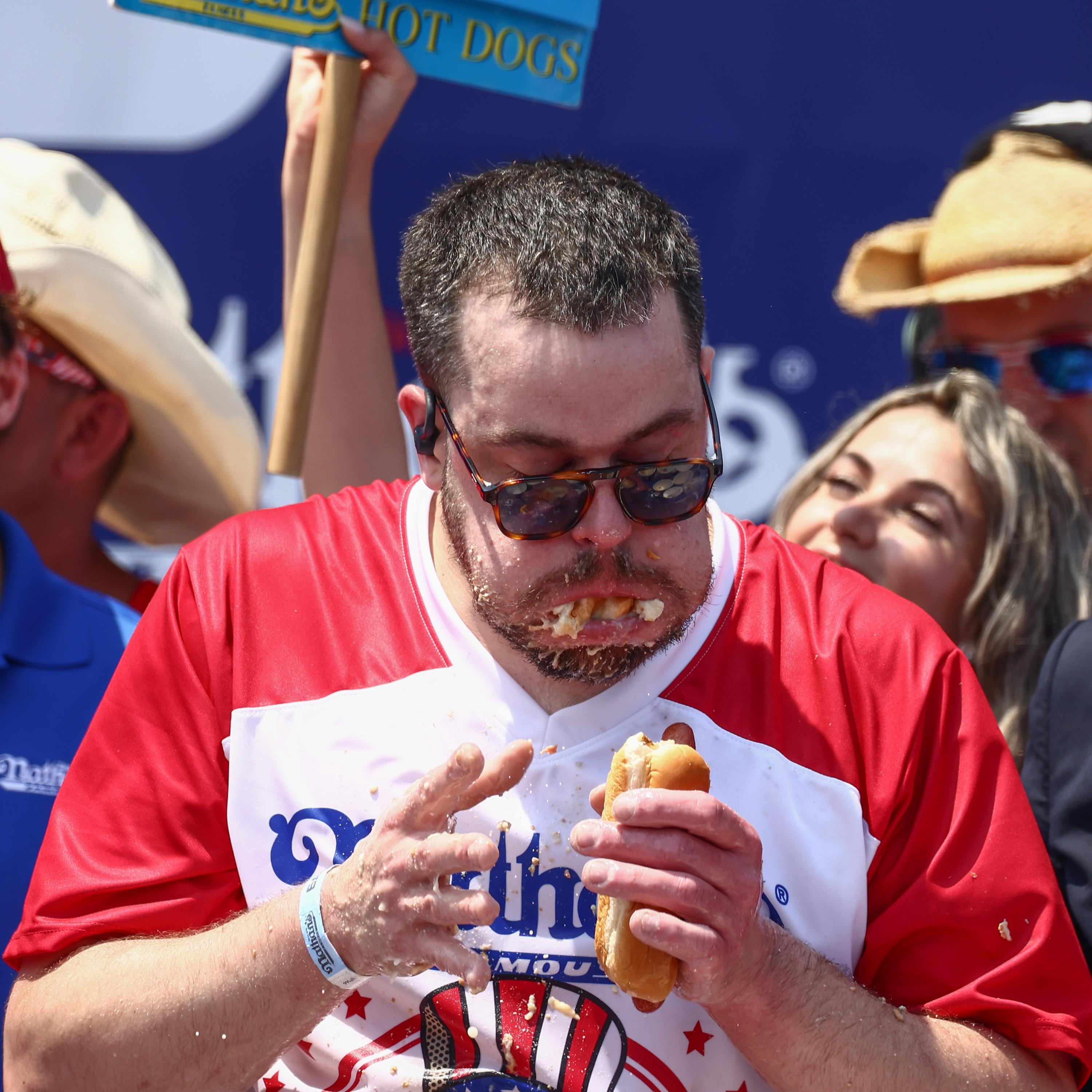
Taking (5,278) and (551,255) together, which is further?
(5,278)

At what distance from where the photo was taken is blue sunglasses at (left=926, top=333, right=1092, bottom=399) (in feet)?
9.00

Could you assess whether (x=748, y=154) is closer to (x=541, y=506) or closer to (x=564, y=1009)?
(x=541, y=506)

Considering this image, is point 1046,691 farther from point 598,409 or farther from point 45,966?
point 45,966

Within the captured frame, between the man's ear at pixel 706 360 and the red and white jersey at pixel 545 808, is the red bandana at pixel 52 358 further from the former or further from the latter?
the man's ear at pixel 706 360

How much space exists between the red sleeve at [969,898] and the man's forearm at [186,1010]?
2.38ft

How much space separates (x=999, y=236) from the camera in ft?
9.14

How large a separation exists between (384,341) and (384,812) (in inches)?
58.7

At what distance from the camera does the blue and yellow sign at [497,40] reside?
2.37 meters

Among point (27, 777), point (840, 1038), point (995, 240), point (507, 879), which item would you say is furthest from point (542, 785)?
point (995, 240)

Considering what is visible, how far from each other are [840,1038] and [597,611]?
60 cm

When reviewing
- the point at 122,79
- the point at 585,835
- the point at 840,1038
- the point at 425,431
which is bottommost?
the point at 840,1038

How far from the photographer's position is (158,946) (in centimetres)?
159

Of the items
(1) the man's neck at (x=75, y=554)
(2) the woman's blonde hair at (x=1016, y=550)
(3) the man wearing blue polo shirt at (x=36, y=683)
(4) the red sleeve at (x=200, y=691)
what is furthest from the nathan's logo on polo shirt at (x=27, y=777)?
(2) the woman's blonde hair at (x=1016, y=550)

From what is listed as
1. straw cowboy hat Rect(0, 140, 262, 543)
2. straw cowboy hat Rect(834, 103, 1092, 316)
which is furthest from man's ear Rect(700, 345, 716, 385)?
straw cowboy hat Rect(0, 140, 262, 543)
